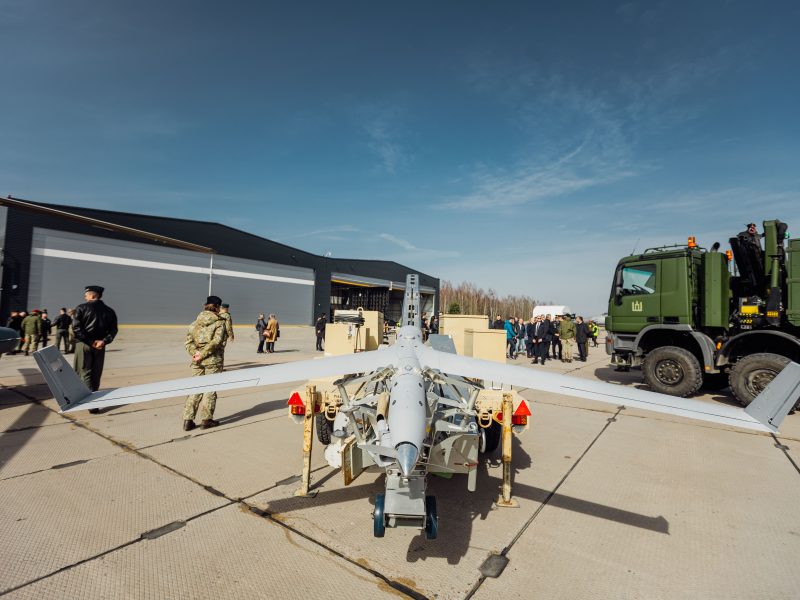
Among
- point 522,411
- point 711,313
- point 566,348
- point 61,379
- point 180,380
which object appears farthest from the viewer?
point 566,348

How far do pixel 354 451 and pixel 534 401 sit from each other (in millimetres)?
5915

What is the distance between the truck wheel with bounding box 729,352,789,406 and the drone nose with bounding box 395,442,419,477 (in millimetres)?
8035

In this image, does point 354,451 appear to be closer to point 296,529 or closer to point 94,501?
point 296,529

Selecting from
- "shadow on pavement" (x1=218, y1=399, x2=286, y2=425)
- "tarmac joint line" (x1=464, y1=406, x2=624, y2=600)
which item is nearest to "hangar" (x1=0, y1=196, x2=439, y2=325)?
"shadow on pavement" (x1=218, y1=399, x2=286, y2=425)

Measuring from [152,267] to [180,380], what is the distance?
2455cm

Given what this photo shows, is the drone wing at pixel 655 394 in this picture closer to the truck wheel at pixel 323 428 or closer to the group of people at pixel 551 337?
the truck wheel at pixel 323 428

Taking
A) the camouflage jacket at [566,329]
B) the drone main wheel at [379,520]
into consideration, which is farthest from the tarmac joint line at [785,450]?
the camouflage jacket at [566,329]

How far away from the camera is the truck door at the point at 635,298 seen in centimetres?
837

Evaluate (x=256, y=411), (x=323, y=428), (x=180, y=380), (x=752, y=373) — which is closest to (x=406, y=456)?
(x=180, y=380)

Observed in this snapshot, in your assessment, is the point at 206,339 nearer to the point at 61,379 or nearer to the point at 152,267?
the point at 61,379

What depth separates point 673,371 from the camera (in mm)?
7973

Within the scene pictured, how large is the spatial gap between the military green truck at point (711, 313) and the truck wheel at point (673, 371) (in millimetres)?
17

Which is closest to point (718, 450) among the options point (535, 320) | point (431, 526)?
point (431, 526)

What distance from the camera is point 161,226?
74.0ft
